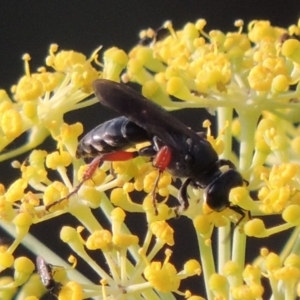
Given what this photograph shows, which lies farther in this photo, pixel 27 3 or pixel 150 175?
pixel 27 3

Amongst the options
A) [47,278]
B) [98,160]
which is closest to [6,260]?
[47,278]

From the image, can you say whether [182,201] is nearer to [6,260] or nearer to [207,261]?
[207,261]

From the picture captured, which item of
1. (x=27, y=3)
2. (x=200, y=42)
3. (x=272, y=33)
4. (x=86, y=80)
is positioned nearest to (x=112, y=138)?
(x=86, y=80)

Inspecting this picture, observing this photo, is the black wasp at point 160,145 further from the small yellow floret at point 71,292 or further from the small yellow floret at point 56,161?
the small yellow floret at point 71,292

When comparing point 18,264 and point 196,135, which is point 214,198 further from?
point 18,264

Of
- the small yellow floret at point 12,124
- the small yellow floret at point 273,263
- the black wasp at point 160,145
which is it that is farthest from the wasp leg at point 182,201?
the small yellow floret at point 12,124


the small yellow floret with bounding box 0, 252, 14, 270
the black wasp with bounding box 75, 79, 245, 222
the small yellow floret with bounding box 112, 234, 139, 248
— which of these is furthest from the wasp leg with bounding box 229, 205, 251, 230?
the small yellow floret with bounding box 0, 252, 14, 270
